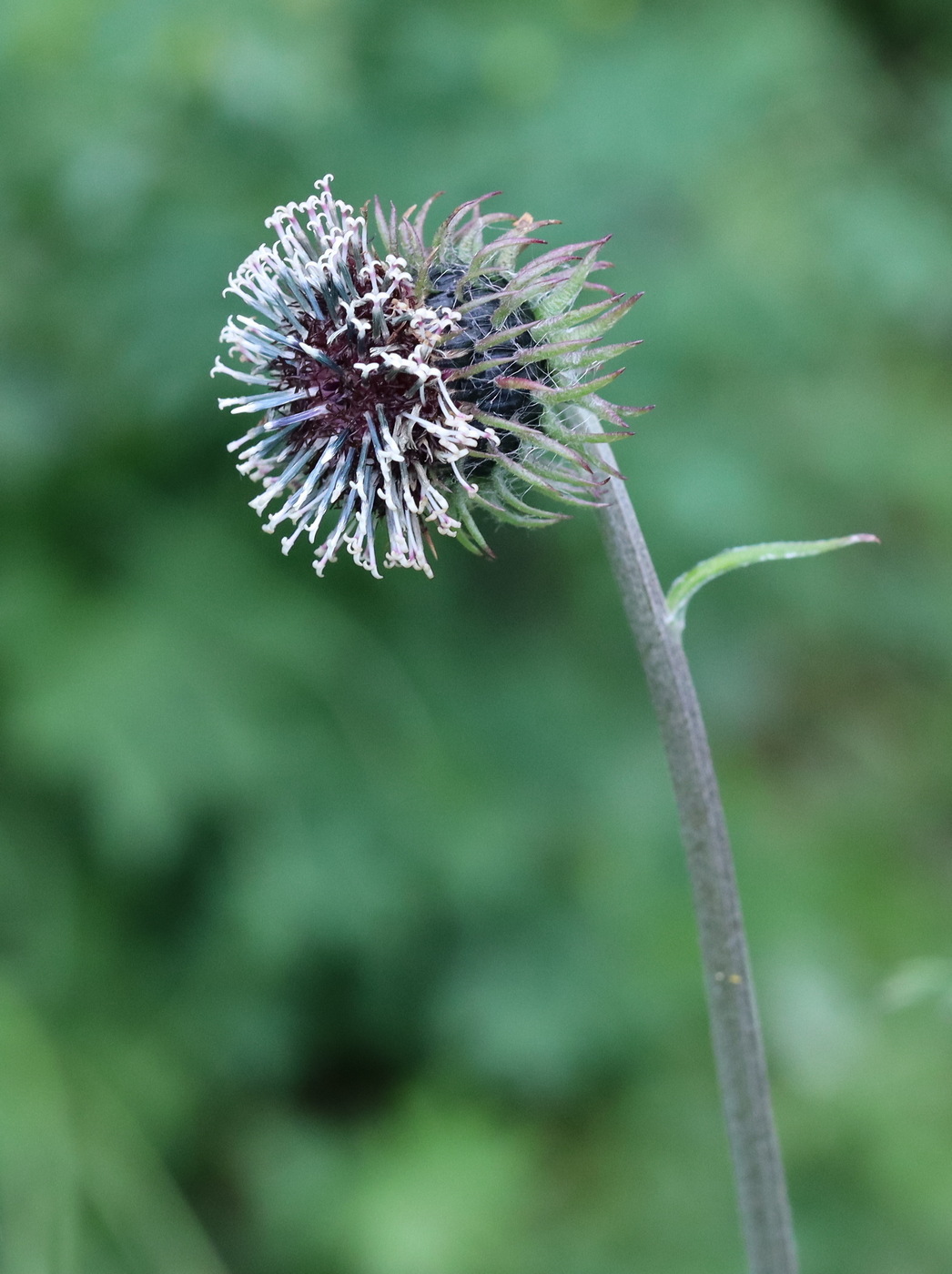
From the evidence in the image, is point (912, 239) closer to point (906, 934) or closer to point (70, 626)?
point (906, 934)

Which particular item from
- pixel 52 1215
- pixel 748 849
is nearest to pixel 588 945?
pixel 748 849

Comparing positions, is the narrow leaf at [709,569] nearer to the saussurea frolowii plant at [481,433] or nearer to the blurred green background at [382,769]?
the saussurea frolowii plant at [481,433]

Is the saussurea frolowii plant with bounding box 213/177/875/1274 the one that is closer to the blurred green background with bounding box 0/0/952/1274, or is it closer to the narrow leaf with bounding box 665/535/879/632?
the narrow leaf with bounding box 665/535/879/632

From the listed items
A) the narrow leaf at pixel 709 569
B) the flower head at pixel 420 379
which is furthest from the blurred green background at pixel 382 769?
the narrow leaf at pixel 709 569

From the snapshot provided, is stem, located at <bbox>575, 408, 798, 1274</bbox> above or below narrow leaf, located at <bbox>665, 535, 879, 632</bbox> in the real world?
below

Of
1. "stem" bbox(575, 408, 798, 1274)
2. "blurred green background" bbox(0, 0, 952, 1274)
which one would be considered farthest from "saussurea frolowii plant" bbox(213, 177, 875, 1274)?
"blurred green background" bbox(0, 0, 952, 1274)

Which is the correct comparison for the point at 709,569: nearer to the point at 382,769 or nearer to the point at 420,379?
the point at 420,379
